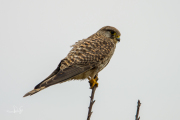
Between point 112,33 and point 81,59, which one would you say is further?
point 112,33

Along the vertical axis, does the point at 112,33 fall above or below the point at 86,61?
above

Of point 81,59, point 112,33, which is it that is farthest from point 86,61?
point 112,33

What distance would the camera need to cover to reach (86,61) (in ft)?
18.2

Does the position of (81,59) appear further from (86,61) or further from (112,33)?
(112,33)

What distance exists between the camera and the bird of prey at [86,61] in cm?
516

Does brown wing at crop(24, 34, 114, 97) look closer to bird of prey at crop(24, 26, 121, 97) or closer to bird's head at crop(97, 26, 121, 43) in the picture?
bird of prey at crop(24, 26, 121, 97)

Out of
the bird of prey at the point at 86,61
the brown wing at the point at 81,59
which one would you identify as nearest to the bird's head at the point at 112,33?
the bird of prey at the point at 86,61

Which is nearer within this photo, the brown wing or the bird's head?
the brown wing

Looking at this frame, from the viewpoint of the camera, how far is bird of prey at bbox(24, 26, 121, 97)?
5.16m

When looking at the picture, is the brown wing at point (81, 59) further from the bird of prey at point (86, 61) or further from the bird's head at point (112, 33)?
the bird's head at point (112, 33)

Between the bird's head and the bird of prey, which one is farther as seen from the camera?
the bird's head

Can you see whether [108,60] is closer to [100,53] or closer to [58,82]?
[100,53]

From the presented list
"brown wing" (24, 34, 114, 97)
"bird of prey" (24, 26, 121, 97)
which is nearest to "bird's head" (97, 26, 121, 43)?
"bird of prey" (24, 26, 121, 97)

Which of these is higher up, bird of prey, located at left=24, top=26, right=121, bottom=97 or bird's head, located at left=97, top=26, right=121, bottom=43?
bird's head, located at left=97, top=26, right=121, bottom=43
